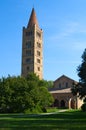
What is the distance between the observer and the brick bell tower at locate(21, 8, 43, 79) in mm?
115375

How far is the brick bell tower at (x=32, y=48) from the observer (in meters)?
115

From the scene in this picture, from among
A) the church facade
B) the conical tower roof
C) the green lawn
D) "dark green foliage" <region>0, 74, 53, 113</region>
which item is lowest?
the green lawn

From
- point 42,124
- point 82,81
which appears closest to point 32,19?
point 82,81

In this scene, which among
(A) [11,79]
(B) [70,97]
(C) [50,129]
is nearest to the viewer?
(C) [50,129]

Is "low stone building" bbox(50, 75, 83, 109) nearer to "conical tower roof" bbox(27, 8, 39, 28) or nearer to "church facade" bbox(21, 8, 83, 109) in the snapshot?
"church facade" bbox(21, 8, 83, 109)

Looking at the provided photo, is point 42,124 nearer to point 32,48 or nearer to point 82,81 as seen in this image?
point 82,81

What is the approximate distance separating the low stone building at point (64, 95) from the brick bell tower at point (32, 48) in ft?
50.5

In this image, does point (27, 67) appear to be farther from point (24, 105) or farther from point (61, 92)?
point (24, 105)

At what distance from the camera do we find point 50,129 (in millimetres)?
20938

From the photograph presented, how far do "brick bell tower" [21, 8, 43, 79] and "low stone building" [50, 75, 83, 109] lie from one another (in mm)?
15402

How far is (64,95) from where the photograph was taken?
308ft

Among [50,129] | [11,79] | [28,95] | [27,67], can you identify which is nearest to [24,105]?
[28,95]

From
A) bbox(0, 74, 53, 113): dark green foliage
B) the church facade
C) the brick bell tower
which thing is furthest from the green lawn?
the brick bell tower

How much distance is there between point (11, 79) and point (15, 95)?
14.3ft
